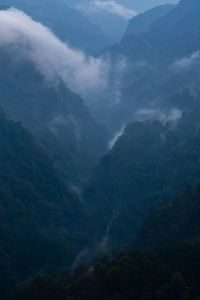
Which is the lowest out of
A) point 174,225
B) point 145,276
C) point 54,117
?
point 145,276

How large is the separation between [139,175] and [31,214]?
1054 inches

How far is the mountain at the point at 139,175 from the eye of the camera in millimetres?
60844

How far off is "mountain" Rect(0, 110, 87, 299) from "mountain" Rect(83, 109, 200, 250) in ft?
20.1

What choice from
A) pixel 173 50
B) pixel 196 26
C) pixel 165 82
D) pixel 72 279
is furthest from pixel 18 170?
pixel 196 26

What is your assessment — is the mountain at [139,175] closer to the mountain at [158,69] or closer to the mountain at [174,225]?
the mountain at [174,225]

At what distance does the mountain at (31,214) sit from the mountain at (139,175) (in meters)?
6.12

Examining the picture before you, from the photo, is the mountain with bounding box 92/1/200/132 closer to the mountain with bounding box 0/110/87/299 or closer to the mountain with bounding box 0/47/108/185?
the mountain with bounding box 0/47/108/185

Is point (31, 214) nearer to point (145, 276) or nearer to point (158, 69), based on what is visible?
point (145, 276)

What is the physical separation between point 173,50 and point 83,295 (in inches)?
A: 5373

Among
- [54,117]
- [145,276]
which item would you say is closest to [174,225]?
[145,276]

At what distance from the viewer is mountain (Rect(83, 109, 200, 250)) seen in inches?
2395

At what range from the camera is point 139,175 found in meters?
71.3

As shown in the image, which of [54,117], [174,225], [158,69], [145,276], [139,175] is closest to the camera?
[145,276]

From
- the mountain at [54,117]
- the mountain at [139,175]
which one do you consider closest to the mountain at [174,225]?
the mountain at [139,175]
